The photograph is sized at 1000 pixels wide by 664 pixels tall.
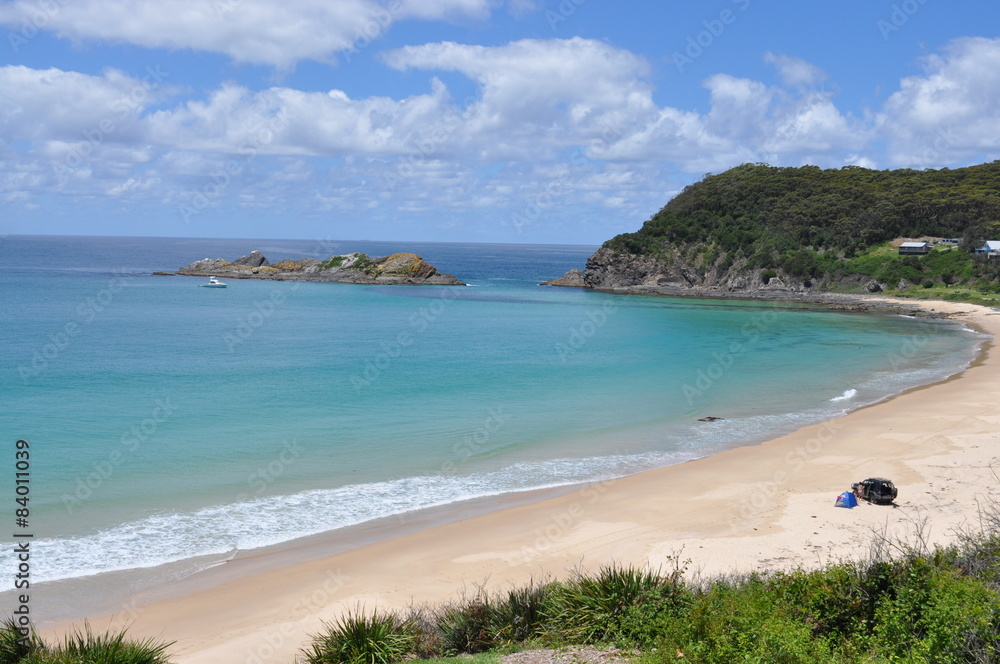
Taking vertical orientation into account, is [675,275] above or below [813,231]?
below

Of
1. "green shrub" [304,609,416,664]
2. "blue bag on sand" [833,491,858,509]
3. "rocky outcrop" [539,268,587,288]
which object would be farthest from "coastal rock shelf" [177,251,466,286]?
"green shrub" [304,609,416,664]

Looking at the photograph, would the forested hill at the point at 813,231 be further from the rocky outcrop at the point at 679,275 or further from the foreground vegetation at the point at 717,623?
the foreground vegetation at the point at 717,623

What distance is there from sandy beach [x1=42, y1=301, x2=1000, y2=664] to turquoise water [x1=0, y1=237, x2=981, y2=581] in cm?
159

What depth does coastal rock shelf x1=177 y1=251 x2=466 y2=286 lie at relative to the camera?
351 ft

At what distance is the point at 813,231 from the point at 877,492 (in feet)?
287

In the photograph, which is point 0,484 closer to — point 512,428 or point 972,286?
point 512,428

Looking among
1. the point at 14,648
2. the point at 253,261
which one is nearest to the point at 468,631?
the point at 14,648

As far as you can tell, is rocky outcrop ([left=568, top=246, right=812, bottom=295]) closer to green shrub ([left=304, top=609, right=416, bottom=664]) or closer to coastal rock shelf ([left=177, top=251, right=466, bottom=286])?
coastal rock shelf ([left=177, top=251, right=466, bottom=286])

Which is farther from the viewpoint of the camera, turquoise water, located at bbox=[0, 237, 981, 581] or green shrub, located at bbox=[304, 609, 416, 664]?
turquoise water, located at bbox=[0, 237, 981, 581]

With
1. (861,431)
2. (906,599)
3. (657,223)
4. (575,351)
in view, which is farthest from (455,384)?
(657,223)

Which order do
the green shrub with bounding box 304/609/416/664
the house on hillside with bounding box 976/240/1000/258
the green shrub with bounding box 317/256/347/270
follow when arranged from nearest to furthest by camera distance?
the green shrub with bounding box 304/609/416/664 → the house on hillside with bounding box 976/240/1000/258 → the green shrub with bounding box 317/256/347/270

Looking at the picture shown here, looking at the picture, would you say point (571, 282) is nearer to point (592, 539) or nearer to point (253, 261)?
point (253, 261)

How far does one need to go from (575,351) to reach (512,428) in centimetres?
2103

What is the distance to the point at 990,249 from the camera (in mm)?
81438
